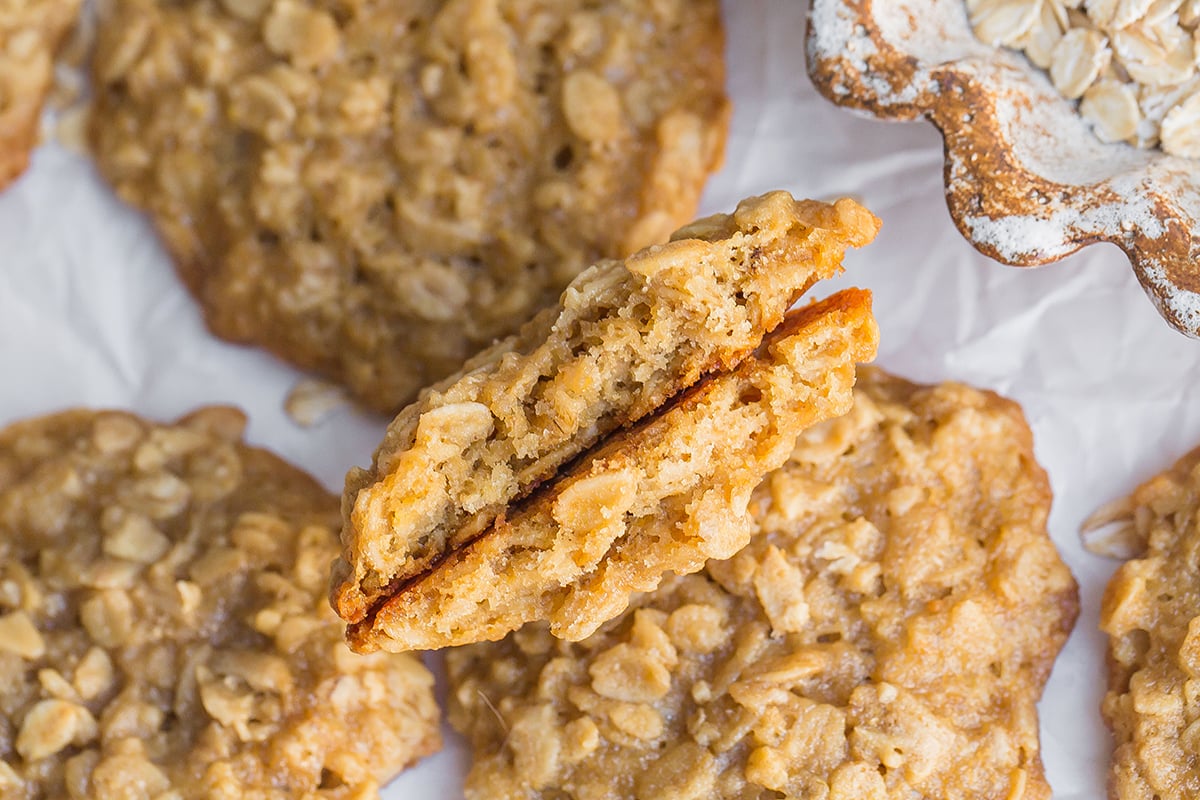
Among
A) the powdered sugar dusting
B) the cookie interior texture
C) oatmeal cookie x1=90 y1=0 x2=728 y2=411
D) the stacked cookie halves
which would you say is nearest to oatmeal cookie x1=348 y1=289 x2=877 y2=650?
the stacked cookie halves

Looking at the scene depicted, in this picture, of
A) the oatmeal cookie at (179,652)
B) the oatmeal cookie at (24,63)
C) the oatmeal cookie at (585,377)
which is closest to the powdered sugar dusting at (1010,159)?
the oatmeal cookie at (585,377)

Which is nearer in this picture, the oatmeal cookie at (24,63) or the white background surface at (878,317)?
the white background surface at (878,317)

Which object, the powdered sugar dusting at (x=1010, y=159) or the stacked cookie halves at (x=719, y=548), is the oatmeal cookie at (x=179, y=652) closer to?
the stacked cookie halves at (x=719, y=548)

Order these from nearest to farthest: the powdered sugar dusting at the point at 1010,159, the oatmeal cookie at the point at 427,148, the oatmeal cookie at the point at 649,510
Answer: the oatmeal cookie at the point at 649,510 → the powdered sugar dusting at the point at 1010,159 → the oatmeal cookie at the point at 427,148

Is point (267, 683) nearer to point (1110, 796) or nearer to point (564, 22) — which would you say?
point (564, 22)

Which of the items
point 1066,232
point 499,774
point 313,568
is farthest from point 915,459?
point 313,568

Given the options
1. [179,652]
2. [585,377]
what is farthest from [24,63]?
[585,377]

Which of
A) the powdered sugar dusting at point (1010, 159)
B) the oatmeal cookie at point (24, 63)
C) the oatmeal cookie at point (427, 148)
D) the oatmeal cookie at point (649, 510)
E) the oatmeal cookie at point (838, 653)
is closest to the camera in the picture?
the oatmeal cookie at point (649, 510)
